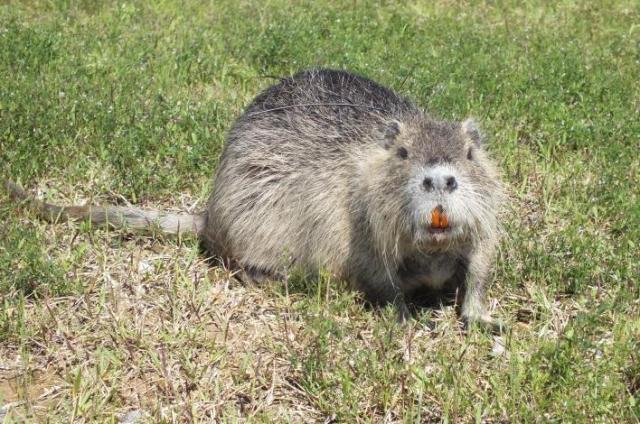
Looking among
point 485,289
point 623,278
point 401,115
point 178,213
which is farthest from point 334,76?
point 623,278

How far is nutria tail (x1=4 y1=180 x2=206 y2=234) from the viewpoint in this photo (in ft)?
15.0

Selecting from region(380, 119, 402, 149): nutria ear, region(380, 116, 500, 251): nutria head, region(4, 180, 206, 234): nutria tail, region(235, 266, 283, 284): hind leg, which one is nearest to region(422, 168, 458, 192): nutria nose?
region(380, 116, 500, 251): nutria head

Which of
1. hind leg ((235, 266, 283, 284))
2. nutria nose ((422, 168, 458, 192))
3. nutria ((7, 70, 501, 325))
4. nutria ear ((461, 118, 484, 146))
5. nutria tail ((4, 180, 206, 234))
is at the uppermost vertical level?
nutria ear ((461, 118, 484, 146))

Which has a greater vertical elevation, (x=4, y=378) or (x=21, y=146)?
(x=21, y=146)

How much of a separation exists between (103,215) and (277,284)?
37.6 inches

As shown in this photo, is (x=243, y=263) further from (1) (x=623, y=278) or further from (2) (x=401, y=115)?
(1) (x=623, y=278)

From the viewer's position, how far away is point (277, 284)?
427 cm

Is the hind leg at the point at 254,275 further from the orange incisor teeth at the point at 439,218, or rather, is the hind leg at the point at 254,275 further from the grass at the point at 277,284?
the orange incisor teeth at the point at 439,218

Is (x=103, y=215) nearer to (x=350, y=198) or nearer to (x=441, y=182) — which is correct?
(x=350, y=198)

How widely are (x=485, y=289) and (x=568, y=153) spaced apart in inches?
63.0

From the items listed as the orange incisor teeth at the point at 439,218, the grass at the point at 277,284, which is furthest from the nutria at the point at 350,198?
the grass at the point at 277,284

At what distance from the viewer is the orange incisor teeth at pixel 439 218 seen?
352cm

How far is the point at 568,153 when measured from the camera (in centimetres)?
538

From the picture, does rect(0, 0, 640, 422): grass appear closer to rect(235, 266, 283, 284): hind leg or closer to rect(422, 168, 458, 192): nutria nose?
rect(235, 266, 283, 284): hind leg
